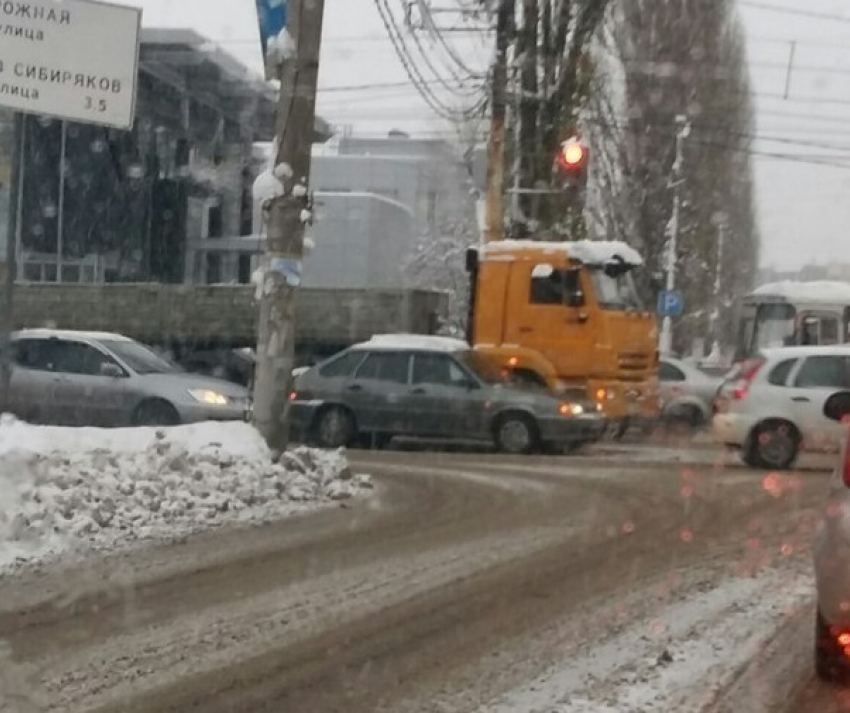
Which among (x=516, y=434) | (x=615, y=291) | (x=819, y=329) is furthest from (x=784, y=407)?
(x=819, y=329)

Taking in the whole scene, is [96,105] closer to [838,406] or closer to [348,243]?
[838,406]

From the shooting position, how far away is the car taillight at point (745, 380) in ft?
61.5

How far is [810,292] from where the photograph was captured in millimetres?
31422

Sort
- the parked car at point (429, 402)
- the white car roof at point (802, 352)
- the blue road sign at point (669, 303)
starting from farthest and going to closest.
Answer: the blue road sign at point (669, 303), the parked car at point (429, 402), the white car roof at point (802, 352)

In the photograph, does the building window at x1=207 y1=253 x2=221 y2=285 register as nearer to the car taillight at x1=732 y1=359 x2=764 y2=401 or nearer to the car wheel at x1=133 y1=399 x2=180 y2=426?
the car wheel at x1=133 y1=399 x2=180 y2=426

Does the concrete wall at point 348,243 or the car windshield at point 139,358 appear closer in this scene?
the car windshield at point 139,358

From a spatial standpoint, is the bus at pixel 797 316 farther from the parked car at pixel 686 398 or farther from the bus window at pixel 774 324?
the parked car at pixel 686 398

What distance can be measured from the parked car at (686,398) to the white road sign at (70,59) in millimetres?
15067

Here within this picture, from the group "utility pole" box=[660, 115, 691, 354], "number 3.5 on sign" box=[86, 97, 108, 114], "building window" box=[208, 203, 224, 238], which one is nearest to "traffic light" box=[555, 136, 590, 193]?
"number 3.5 on sign" box=[86, 97, 108, 114]

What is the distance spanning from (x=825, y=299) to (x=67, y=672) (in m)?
25.9

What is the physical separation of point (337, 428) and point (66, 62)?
9.75 meters

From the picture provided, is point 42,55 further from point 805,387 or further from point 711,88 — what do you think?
point 711,88

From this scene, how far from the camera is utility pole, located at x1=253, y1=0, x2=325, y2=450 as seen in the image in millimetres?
14469

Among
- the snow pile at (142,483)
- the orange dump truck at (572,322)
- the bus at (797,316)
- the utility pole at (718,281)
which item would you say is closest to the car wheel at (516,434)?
the orange dump truck at (572,322)
